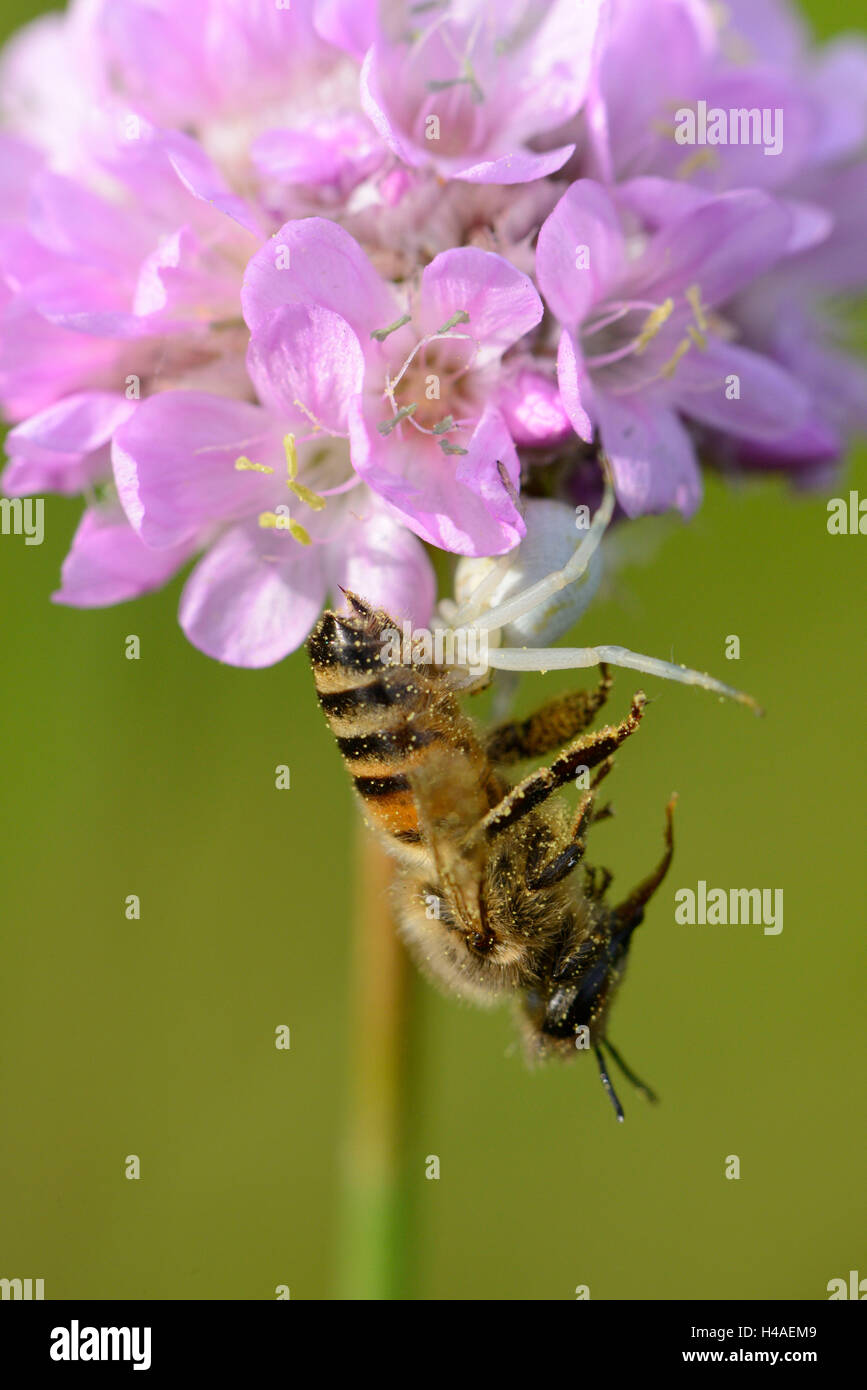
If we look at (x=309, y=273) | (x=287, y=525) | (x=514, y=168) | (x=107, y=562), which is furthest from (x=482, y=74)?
(x=107, y=562)

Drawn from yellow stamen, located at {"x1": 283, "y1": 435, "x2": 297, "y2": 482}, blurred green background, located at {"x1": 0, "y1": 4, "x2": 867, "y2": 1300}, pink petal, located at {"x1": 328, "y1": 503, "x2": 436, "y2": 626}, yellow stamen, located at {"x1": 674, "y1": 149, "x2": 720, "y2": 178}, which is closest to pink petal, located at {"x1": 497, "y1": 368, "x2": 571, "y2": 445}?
pink petal, located at {"x1": 328, "y1": 503, "x2": 436, "y2": 626}

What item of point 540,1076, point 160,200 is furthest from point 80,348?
point 540,1076

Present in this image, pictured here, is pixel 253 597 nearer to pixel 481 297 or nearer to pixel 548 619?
pixel 548 619

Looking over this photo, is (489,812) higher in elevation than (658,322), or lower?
lower

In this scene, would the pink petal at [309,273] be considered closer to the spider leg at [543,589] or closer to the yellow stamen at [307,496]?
the yellow stamen at [307,496]

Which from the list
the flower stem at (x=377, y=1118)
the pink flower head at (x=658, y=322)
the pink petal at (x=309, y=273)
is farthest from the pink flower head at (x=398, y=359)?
the flower stem at (x=377, y=1118)

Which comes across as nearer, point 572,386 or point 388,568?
point 572,386
